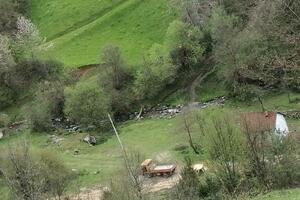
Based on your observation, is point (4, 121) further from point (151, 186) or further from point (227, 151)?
point (227, 151)

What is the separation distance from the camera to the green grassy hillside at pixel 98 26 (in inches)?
3885

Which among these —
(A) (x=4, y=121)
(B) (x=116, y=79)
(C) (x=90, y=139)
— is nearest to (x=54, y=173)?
(C) (x=90, y=139)

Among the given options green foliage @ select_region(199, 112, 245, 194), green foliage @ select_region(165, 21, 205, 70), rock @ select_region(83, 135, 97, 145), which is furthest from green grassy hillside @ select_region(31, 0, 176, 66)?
green foliage @ select_region(199, 112, 245, 194)

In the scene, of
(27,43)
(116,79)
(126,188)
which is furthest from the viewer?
(27,43)

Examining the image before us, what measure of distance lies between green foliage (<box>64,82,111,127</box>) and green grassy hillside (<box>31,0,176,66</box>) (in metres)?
12.2

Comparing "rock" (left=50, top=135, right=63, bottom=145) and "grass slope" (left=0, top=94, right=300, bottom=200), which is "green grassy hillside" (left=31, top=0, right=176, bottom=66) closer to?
"grass slope" (left=0, top=94, right=300, bottom=200)

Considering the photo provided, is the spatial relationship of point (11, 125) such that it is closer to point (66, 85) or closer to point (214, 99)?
point (66, 85)

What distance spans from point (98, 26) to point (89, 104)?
2865 cm

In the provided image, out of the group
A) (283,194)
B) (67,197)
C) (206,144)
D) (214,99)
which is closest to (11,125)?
(214,99)

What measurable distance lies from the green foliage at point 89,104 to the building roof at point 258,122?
24832 millimetres

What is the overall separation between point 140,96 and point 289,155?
1636 inches

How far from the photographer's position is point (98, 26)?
10656cm

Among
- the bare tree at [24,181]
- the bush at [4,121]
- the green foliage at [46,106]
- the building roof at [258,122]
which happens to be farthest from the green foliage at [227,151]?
the bush at [4,121]

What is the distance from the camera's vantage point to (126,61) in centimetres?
9094
